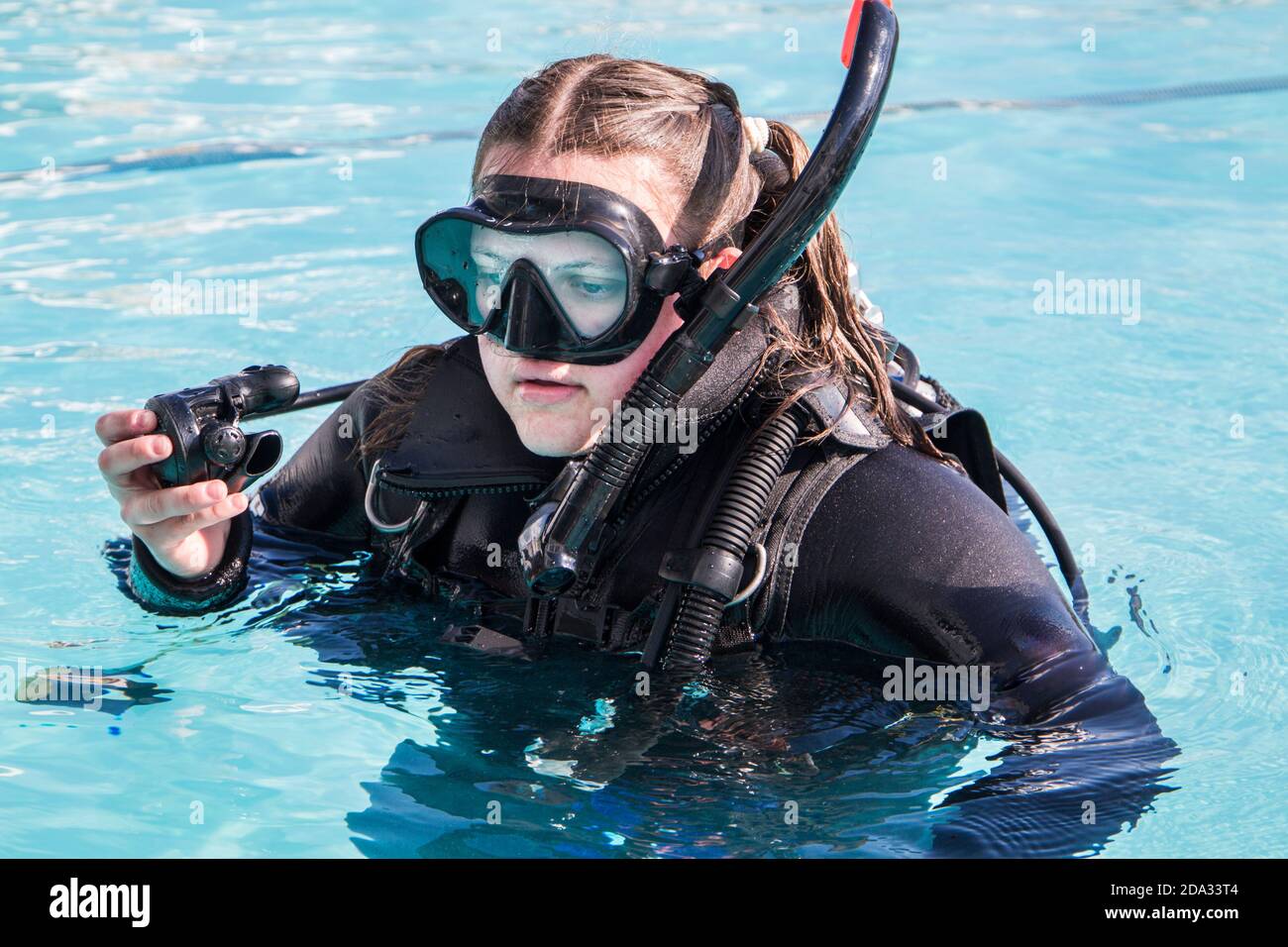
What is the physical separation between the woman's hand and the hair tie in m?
1.00

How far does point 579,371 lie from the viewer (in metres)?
2.26

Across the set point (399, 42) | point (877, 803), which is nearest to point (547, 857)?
point (877, 803)

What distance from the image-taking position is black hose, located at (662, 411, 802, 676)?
2.11 m

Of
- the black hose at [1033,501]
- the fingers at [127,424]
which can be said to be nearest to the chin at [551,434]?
the fingers at [127,424]

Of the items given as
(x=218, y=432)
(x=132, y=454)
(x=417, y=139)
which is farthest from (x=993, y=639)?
(x=417, y=139)

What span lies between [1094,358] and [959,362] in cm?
44

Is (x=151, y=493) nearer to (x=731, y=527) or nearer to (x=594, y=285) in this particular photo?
(x=594, y=285)

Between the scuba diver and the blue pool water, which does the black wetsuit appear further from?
the blue pool water

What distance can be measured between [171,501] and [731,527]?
839mm

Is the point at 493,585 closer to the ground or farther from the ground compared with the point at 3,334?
closer to the ground

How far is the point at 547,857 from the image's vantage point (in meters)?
2.15

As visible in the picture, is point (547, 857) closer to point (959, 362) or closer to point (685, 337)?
point (685, 337)

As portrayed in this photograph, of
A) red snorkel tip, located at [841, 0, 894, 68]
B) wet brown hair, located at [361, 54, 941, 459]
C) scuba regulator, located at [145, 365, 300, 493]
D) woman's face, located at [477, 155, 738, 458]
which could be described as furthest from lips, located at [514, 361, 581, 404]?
red snorkel tip, located at [841, 0, 894, 68]

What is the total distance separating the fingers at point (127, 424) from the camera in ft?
7.18
